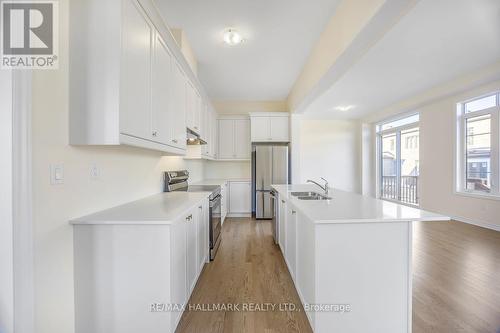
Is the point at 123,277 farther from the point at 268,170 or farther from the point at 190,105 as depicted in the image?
the point at 268,170

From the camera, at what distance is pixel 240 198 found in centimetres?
500

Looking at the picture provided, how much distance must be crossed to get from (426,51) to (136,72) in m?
3.75

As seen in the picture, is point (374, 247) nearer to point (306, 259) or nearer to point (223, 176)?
point (306, 259)

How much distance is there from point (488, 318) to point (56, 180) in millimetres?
3175

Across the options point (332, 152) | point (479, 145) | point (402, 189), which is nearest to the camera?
point (479, 145)

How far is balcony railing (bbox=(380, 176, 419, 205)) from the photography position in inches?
232

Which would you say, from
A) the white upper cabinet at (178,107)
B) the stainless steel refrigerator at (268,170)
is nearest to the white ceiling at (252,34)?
the white upper cabinet at (178,107)

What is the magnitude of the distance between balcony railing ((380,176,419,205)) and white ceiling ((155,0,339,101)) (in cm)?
450

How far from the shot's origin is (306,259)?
1.60 metres

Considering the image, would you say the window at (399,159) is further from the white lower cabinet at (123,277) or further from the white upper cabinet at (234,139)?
the white lower cabinet at (123,277)

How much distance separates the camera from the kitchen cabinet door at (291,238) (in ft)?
6.55

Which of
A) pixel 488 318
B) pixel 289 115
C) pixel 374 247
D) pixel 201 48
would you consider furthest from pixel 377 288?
pixel 289 115

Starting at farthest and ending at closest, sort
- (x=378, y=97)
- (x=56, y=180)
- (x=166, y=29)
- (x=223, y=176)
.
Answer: (x=223, y=176) < (x=378, y=97) < (x=166, y=29) < (x=56, y=180)

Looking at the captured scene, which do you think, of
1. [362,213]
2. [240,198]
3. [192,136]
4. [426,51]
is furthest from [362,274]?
[240,198]
